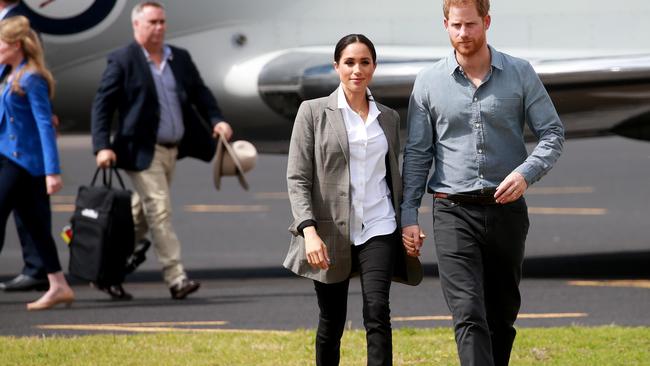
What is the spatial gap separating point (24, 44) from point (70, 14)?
6.61 feet

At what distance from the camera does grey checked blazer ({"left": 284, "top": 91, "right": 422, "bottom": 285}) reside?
6266 millimetres

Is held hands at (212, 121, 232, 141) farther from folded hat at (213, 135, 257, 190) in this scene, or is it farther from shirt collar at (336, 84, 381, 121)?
shirt collar at (336, 84, 381, 121)

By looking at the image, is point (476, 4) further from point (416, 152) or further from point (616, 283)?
point (616, 283)

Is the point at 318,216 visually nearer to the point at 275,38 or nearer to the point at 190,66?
the point at 190,66

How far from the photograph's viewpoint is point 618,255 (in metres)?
12.7

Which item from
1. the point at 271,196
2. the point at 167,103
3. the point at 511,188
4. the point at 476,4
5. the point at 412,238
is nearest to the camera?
the point at 511,188

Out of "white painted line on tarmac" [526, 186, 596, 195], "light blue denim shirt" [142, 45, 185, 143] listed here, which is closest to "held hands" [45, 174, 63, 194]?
"light blue denim shirt" [142, 45, 185, 143]

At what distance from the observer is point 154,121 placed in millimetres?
10250

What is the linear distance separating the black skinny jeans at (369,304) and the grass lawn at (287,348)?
1012mm

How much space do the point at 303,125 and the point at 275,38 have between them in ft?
19.6

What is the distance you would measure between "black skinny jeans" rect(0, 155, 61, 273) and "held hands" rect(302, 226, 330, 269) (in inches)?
→ 156

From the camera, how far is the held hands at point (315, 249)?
6113 mm

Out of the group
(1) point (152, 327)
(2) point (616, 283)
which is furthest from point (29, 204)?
(2) point (616, 283)

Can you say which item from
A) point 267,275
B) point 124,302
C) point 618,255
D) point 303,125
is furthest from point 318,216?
point 618,255
